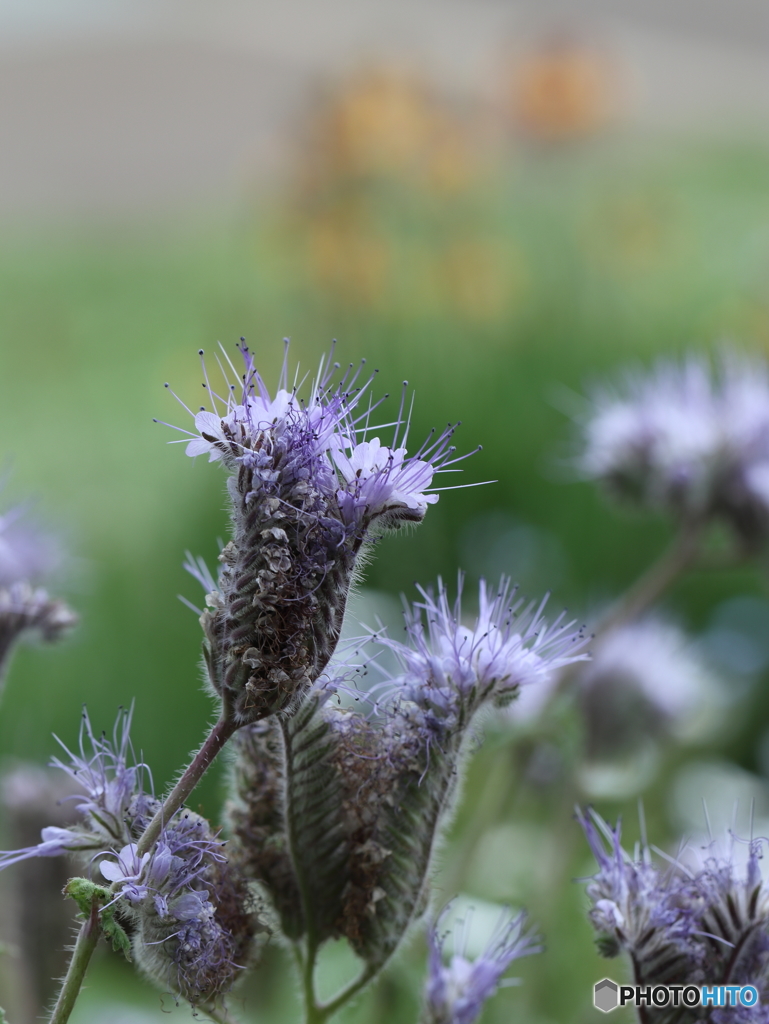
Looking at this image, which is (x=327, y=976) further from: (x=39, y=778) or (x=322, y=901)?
(x=322, y=901)

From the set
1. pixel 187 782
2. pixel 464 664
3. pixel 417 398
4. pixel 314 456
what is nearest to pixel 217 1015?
pixel 187 782

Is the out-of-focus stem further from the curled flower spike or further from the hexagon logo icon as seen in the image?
the hexagon logo icon

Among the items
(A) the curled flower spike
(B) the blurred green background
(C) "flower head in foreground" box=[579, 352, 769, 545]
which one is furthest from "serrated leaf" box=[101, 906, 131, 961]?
(C) "flower head in foreground" box=[579, 352, 769, 545]

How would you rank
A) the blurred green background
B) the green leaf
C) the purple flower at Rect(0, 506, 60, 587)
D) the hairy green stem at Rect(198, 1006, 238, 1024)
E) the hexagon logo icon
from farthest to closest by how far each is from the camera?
the blurred green background < the purple flower at Rect(0, 506, 60, 587) < the hexagon logo icon < the hairy green stem at Rect(198, 1006, 238, 1024) < the green leaf

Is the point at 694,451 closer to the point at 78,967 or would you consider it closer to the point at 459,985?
the point at 459,985

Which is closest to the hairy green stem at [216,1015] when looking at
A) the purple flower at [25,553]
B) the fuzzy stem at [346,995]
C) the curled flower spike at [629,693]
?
the fuzzy stem at [346,995]

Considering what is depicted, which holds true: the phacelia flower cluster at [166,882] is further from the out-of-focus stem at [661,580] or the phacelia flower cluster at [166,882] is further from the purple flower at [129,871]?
the out-of-focus stem at [661,580]
